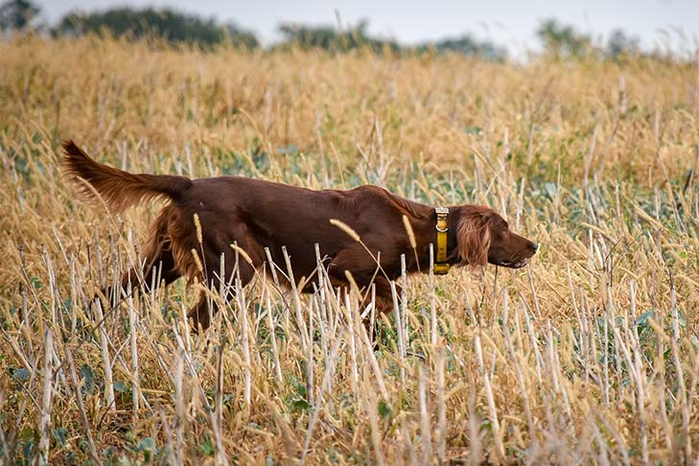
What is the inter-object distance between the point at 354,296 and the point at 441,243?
85 cm

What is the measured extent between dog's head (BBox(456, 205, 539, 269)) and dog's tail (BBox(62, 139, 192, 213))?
1.20m

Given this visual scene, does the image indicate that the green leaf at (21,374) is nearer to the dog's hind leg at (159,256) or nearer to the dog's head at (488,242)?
the dog's hind leg at (159,256)

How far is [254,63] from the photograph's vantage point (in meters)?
8.74

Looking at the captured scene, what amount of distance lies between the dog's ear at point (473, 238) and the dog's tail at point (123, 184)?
1185 millimetres

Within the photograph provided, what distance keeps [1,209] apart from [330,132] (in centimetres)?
225

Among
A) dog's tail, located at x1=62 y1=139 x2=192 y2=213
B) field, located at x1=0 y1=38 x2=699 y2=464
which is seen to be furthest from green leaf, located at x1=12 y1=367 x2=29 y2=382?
dog's tail, located at x1=62 y1=139 x2=192 y2=213

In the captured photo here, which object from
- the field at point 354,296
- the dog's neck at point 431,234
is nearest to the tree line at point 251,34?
the field at point 354,296

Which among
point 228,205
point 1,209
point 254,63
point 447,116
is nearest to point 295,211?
point 228,205

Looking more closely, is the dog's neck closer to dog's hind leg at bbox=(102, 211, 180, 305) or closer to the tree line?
dog's hind leg at bbox=(102, 211, 180, 305)

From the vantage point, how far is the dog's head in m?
3.86

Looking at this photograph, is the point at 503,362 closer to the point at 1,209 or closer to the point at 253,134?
the point at 1,209

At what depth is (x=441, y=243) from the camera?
385 cm

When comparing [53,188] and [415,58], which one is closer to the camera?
[53,188]

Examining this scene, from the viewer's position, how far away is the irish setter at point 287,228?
3684 mm
